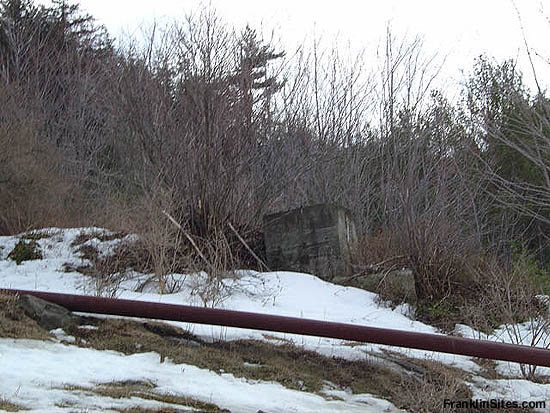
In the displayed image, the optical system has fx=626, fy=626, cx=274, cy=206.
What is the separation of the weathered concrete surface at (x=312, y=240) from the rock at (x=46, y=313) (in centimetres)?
505

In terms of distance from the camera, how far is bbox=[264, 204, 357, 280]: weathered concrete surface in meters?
9.41

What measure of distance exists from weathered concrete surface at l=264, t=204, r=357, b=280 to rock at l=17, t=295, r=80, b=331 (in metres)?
5.05

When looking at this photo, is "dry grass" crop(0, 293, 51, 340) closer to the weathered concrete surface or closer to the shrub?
the shrub

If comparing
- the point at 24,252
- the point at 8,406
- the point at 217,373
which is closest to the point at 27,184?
the point at 24,252

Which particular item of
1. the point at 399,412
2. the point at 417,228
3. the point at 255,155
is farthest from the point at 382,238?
the point at 399,412

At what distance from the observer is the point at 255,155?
10.3 m

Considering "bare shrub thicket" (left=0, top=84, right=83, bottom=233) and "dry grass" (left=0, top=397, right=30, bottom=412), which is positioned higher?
"bare shrub thicket" (left=0, top=84, right=83, bottom=233)

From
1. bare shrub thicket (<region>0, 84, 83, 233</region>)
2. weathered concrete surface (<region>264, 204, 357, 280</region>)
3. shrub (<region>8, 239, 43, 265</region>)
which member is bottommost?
shrub (<region>8, 239, 43, 265</region>)

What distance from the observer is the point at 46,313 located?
4.76m

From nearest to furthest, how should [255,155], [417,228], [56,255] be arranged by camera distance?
[417,228]
[56,255]
[255,155]

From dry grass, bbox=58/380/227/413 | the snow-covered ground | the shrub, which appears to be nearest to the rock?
the snow-covered ground

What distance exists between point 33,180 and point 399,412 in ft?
31.7

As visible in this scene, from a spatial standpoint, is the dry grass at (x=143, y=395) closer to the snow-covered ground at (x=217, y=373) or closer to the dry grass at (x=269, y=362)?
the snow-covered ground at (x=217, y=373)

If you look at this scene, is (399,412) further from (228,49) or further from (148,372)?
(228,49)
